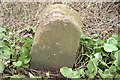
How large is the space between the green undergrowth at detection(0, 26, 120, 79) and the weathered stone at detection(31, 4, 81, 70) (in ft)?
0.53

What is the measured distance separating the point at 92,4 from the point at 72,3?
406 millimetres

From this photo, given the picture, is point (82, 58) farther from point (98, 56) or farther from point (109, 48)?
point (109, 48)

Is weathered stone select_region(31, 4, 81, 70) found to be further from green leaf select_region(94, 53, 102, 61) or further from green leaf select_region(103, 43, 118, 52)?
green leaf select_region(103, 43, 118, 52)

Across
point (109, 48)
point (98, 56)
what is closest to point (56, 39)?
point (98, 56)

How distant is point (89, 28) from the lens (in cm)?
311

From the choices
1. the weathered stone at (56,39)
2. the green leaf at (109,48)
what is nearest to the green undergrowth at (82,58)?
the green leaf at (109,48)

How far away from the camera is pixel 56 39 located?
1.93m

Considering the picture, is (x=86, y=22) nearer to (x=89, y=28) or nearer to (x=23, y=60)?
(x=89, y=28)

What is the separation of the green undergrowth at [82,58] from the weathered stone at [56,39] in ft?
0.53

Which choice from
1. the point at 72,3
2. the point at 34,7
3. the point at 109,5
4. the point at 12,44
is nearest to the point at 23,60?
the point at 12,44

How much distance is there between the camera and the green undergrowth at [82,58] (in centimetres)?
197

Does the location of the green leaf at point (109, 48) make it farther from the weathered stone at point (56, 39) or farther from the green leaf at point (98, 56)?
the weathered stone at point (56, 39)

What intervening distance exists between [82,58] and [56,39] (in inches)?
23.7

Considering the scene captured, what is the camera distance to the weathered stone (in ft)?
6.04
